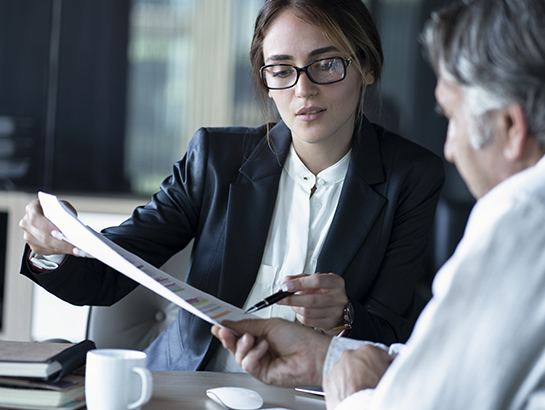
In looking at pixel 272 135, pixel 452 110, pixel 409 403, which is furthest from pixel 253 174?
pixel 409 403

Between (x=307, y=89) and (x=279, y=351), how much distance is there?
2.27 ft

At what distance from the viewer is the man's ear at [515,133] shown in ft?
2.07

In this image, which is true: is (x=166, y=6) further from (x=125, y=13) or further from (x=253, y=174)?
(x=253, y=174)

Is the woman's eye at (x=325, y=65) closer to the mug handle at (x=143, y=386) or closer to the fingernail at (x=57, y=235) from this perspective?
the fingernail at (x=57, y=235)

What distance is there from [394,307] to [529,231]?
33.0 inches

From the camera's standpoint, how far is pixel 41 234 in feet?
3.59

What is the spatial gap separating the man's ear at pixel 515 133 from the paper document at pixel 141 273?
465 millimetres

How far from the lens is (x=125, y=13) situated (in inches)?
116

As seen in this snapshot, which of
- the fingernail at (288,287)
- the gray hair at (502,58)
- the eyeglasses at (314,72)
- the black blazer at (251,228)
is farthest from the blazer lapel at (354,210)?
the gray hair at (502,58)

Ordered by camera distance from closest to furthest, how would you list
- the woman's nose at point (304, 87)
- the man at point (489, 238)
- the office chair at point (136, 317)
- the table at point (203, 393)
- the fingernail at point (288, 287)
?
the man at point (489, 238)
the table at point (203, 393)
the fingernail at point (288, 287)
the woman's nose at point (304, 87)
the office chair at point (136, 317)

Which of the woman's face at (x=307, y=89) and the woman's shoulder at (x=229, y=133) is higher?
the woman's face at (x=307, y=89)

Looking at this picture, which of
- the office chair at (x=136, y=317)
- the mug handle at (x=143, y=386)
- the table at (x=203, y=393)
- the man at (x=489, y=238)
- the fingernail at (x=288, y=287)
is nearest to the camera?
the man at (x=489, y=238)

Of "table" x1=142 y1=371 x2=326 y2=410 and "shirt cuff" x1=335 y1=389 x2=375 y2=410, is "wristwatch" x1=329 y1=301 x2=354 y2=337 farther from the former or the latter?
"shirt cuff" x1=335 y1=389 x2=375 y2=410

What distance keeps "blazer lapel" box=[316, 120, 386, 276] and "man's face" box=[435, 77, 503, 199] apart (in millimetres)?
652
